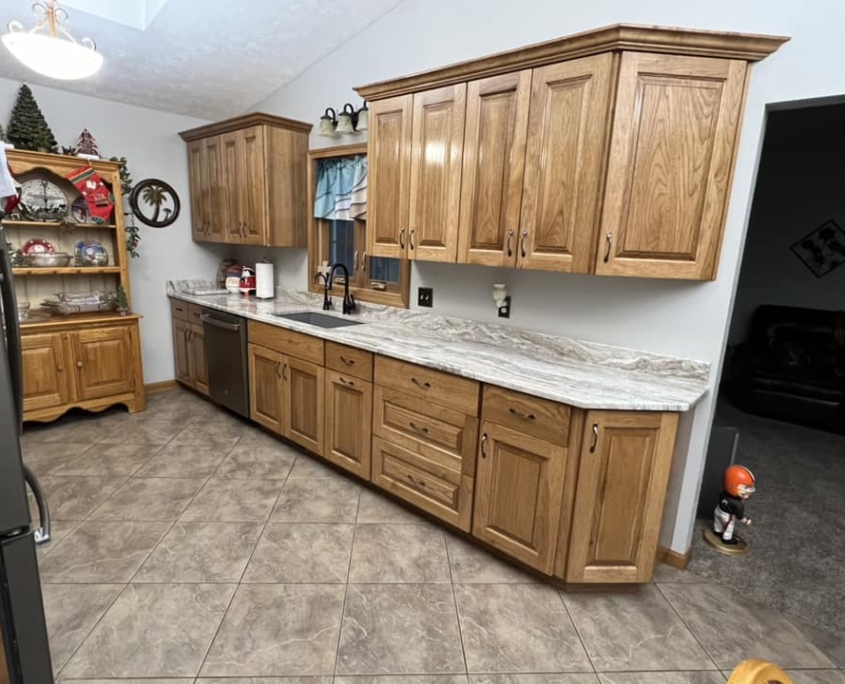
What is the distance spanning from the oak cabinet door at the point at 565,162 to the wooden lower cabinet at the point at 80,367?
126 inches

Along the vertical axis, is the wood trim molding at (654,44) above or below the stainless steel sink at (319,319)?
above

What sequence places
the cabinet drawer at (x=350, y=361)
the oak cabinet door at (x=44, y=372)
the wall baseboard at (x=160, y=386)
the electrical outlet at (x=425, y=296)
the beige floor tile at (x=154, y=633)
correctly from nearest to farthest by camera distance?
the beige floor tile at (x=154, y=633), the cabinet drawer at (x=350, y=361), the electrical outlet at (x=425, y=296), the oak cabinet door at (x=44, y=372), the wall baseboard at (x=160, y=386)

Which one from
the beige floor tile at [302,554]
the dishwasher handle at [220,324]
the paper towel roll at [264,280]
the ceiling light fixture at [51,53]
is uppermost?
the ceiling light fixture at [51,53]

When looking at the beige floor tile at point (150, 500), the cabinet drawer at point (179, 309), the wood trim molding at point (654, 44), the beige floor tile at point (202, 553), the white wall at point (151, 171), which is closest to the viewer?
the wood trim molding at point (654, 44)

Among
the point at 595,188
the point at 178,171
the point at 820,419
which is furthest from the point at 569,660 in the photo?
the point at 178,171

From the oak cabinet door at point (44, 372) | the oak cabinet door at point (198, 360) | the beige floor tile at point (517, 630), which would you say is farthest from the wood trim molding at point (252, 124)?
the beige floor tile at point (517, 630)

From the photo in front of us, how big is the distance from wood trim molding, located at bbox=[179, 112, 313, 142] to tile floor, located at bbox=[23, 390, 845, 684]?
254cm

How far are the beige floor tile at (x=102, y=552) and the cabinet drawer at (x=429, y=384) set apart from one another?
4.42 feet

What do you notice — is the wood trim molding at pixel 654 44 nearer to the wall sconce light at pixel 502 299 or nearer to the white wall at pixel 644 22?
the white wall at pixel 644 22

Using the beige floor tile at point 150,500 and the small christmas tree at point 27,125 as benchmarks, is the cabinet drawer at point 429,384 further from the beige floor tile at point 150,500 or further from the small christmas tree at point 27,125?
the small christmas tree at point 27,125

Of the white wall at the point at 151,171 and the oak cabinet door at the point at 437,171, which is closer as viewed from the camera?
the oak cabinet door at the point at 437,171

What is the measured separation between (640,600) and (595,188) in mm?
1733

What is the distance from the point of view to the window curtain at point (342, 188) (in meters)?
3.23

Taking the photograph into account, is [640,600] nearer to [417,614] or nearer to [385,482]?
[417,614]
